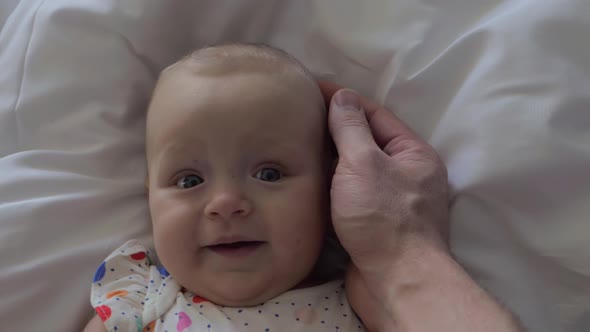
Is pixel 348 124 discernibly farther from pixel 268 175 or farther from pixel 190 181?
pixel 190 181

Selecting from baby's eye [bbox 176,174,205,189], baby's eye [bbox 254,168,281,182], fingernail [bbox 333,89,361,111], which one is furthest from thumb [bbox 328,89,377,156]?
baby's eye [bbox 176,174,205,189]

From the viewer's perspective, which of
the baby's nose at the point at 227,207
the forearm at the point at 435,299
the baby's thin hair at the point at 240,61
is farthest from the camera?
the baby's thin hair at the point at 240,61

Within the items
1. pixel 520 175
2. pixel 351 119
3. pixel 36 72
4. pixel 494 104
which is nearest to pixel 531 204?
pixel 520 175

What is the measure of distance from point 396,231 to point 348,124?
0.22 meters

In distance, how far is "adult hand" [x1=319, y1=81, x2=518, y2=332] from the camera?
2.81 ft

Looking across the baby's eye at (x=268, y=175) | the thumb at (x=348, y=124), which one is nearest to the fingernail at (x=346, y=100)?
the thumb at (x=348, y=124)

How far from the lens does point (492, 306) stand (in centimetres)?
82

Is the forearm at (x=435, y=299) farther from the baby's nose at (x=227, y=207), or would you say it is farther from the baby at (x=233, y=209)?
the baby's nose at (x=227, y=207)

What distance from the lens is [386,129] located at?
1070 mm

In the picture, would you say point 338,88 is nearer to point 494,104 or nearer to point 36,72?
point 494,104

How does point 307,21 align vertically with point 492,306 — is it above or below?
above

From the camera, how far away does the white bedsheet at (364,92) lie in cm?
94

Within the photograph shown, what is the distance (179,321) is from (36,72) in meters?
0.57

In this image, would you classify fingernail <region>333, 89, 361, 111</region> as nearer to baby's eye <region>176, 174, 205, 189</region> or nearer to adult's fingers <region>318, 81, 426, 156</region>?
adult's fingers <region>318, 81, 426, 156</region>
